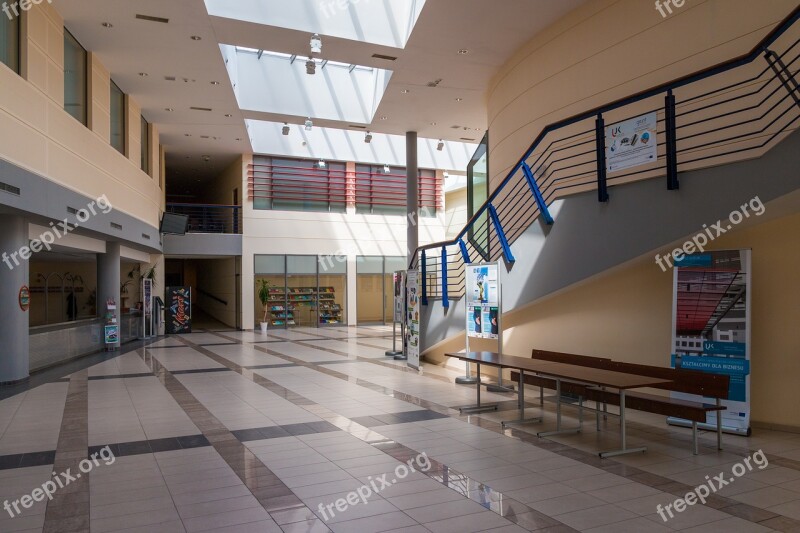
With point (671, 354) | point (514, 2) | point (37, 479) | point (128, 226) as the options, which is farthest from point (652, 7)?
point (128, 226)

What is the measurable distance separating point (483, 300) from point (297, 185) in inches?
564

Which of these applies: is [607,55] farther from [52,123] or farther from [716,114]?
[52,123]

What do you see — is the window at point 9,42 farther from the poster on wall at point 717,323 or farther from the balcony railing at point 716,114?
the poster on wall at point 717,323

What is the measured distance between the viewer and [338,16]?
10.1m

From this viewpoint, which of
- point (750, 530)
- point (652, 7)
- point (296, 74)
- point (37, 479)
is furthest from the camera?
point (296, 74)

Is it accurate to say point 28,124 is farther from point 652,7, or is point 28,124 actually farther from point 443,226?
point 443,226

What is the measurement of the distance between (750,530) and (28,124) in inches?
388

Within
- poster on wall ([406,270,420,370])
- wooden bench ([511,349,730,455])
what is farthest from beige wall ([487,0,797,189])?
wooden bench ([511,349,730,455])

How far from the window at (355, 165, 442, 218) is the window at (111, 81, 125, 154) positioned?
31.7 feet

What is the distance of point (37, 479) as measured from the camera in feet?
14.9

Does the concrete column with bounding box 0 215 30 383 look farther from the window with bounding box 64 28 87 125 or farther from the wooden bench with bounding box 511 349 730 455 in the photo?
the wooden bench with bounding box 511 349 730 455

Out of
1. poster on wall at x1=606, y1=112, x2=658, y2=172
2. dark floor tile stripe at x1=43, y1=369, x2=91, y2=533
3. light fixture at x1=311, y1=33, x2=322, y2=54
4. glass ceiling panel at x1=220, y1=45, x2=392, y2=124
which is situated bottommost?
dark floor tile stripe at x1=43, y1=369, x2=91, y2=533

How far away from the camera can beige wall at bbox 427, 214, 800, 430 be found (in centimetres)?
593

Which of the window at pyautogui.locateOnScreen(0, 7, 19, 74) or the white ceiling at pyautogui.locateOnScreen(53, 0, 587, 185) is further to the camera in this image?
the white ceiling at pyautogui.locateOnScreen(53, 0, 587, 185)
